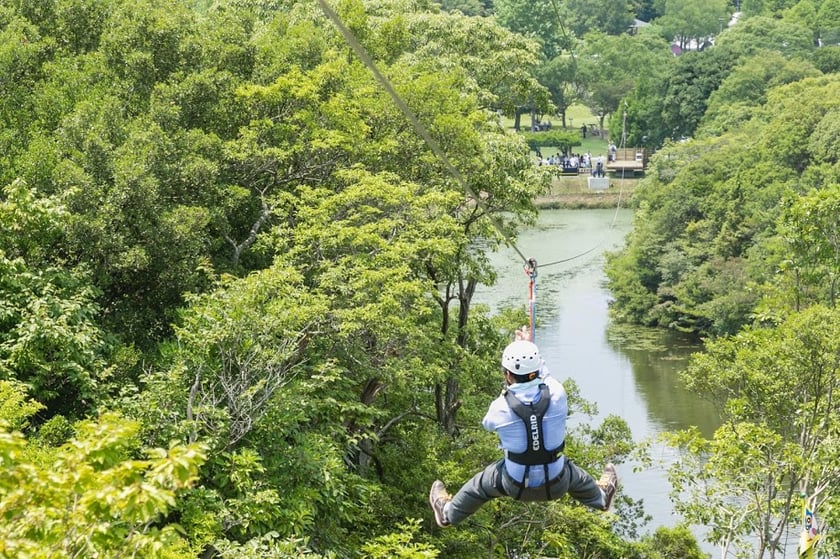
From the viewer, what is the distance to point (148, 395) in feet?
43.5

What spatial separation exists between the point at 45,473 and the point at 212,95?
12702 mm

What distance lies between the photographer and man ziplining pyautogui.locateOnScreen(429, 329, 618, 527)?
8.18 m

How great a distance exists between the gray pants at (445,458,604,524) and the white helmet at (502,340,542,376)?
1.01m

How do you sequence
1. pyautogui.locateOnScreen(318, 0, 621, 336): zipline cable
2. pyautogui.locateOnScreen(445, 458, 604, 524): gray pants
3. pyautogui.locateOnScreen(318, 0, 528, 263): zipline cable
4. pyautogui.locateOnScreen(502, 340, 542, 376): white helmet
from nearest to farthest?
pyautogui.locateOnScreen(318, 0, 528, 263): zipline cable
pyautogui.locateOnScreen(318, 0, 621, 336): zipline cable
pyautogui.locateOnScreen(502, 340, 542, 376): white helmet
pyautogui.locateOnScreen(445, 458, 604, 524): gray pants

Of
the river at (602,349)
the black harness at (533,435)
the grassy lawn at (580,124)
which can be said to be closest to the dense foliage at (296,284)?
the black harness at (533,435)

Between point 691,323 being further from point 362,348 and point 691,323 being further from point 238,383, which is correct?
point 238,383

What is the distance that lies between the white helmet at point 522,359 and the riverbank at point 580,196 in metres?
57.6

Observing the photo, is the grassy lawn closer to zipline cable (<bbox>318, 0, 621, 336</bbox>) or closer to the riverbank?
the riverbank

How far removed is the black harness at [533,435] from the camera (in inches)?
323

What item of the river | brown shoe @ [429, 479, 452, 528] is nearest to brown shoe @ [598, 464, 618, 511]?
brown shoe @ [429, 479, 452, 528]

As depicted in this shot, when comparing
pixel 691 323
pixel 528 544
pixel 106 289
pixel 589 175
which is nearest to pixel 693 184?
pixel 691 323

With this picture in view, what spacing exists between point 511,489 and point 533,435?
576 millimetres

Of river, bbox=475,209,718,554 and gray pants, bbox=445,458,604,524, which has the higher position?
gray pants, bbox=445,458,604,524

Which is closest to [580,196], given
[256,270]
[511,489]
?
[256,270]
